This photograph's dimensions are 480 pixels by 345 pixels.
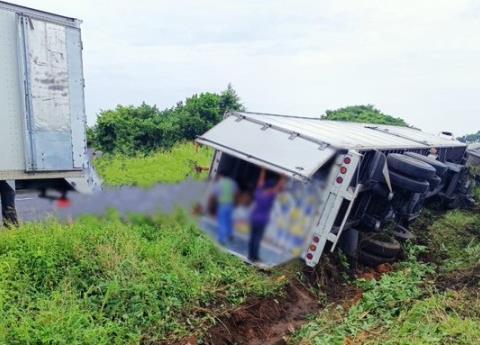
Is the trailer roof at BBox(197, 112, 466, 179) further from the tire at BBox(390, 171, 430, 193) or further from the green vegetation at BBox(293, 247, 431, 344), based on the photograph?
the green vegetation at BBox(293, 247, 431, 344)

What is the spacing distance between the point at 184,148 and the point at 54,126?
23.9 ft

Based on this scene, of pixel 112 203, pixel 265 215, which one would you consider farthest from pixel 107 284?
pixel 112 203

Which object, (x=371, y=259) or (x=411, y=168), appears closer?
(x=411, y=168)

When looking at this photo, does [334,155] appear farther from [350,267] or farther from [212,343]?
[212,343]

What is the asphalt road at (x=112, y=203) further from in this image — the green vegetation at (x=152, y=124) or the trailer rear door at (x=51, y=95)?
the green vegetation at (x=152, y=124)

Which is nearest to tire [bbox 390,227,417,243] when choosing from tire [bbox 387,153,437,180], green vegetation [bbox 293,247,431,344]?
green vegetation [bbox 293,247,431,344]

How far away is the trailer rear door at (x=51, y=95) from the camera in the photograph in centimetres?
658

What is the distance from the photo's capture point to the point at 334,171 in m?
5.62

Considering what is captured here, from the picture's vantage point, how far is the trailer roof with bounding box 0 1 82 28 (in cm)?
635

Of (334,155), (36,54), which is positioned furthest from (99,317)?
(36,54)

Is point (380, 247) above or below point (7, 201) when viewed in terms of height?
above

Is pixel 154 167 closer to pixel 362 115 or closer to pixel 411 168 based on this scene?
pixel 411 168

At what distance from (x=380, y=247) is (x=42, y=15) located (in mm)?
6063

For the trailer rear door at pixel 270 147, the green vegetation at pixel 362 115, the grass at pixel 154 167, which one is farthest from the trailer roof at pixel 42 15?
the green vegetation at pixel 362 115
